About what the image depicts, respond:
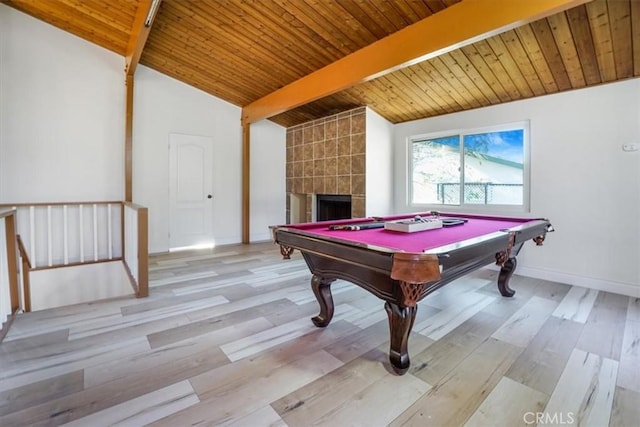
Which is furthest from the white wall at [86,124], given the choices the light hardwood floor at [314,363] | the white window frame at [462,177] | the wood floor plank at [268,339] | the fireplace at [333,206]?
the wood floor plank at [268,339]

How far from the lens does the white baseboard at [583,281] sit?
121 inches

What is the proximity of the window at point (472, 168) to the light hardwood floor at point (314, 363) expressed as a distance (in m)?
1.57

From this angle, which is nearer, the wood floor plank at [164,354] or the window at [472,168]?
the wood floor plank at [164,354]

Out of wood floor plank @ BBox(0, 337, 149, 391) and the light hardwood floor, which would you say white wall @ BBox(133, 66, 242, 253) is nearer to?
the light hardwood floor

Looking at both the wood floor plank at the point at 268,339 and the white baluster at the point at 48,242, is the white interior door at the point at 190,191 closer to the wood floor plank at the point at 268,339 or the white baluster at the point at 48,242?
the white baluster at the point at 48,242

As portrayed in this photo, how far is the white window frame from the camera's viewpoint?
377 centimetres

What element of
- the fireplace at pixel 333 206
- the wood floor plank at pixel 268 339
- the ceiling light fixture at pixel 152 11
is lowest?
the wood floor plank at pixel 268 339

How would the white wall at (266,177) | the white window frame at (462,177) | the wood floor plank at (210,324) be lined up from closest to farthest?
the wood floor plank at (210,324) < the white window frame at (462,177) < the white wall at (266,177)

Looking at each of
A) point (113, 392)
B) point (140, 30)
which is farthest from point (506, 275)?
point (140, 30)

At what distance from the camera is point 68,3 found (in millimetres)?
3457

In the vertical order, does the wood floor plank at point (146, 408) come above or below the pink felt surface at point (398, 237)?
below

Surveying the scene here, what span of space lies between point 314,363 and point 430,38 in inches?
114

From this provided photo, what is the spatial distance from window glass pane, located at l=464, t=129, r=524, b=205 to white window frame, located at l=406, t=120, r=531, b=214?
0.17ft

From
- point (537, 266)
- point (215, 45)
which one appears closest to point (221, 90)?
point (215, 45)
